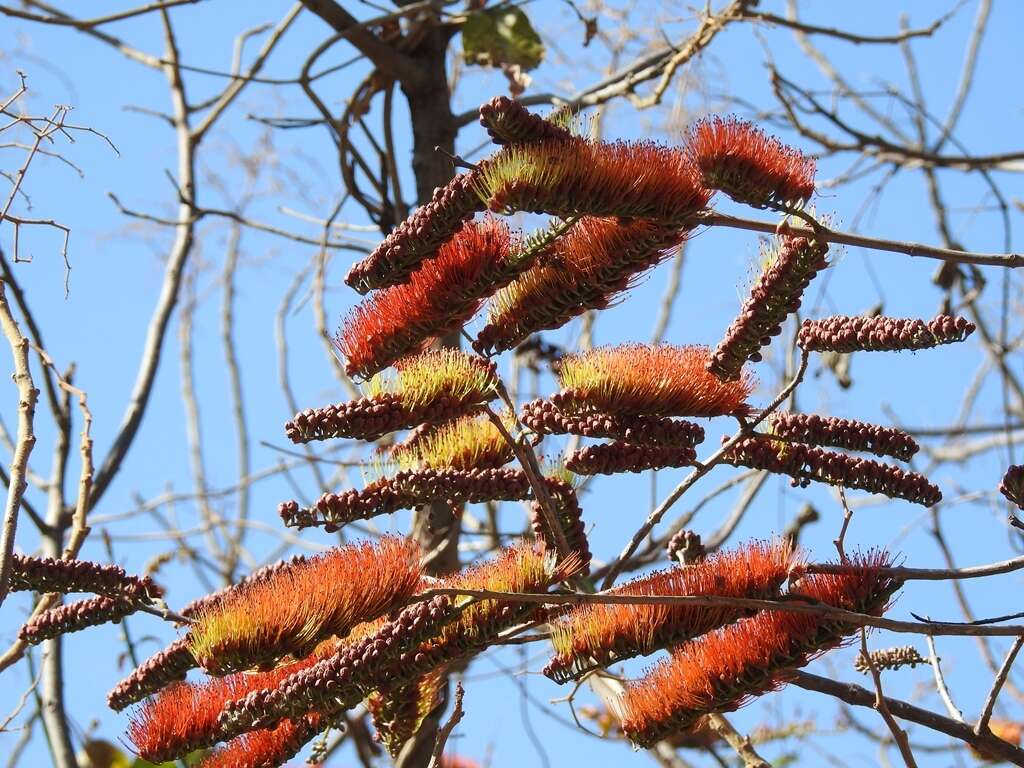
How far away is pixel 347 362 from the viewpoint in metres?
1.37

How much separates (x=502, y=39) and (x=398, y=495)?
1.53 metres

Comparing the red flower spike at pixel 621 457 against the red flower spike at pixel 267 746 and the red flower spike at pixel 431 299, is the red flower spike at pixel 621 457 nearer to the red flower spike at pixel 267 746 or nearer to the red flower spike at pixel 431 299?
the red flower spike at pixel 431 299

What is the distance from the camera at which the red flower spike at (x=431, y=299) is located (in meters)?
1.34

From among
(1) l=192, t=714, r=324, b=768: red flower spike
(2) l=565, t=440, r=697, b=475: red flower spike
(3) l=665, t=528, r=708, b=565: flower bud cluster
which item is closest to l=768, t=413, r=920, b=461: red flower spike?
(2) l=565, t=440, r=697, b=475: red flower spike

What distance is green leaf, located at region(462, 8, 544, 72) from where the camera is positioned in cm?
269

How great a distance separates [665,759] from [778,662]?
1.21 meters

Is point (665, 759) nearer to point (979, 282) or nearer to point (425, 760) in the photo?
point (425, 760)

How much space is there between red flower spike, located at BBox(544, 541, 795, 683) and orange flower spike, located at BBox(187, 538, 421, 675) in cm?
17

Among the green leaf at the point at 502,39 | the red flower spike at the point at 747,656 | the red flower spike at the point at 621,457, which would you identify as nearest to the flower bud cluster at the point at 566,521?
the red flower spike at the point at 621,457

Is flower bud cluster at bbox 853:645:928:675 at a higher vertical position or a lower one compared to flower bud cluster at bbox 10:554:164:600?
lower

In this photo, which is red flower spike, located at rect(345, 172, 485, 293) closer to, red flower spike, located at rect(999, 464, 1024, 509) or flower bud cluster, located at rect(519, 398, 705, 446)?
flower bud cluster, located at rect(519, 398, 705, 446)

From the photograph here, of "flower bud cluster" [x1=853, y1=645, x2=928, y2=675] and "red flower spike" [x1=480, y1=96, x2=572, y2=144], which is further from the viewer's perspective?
"flower bud cluster" [x1=853, y1=645, x2=928, y2=675]

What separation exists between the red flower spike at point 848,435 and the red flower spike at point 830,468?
0.01m

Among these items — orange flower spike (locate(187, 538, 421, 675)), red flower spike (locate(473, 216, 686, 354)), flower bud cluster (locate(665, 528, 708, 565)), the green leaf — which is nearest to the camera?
orange flower spike (locate(187, 538, 421, 675))
